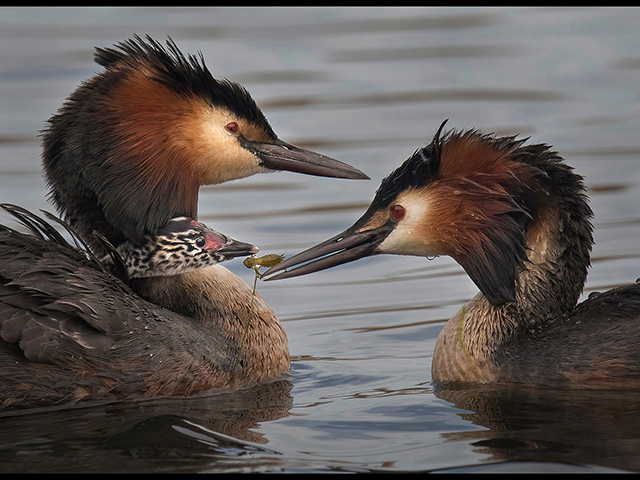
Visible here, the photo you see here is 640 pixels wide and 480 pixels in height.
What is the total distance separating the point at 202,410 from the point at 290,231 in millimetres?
3789

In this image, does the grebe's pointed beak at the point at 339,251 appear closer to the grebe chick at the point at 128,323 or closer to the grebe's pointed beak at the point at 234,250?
the grebe's pointed beak at the point at 234,250

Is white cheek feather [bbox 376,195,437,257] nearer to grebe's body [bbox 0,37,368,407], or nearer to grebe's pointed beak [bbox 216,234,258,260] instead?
grebe's body [bbox 0,37,368,407]

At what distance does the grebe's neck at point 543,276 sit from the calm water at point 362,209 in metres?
0.31

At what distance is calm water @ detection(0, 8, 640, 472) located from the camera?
21.7 feet

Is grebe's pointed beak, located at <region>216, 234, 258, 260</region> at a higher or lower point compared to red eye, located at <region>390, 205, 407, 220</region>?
lower

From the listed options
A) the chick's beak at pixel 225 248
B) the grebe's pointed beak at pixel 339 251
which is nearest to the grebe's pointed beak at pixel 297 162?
the grebe's pointed beak at pixel 339 251

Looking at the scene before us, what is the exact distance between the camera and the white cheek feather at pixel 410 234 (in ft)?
25.6

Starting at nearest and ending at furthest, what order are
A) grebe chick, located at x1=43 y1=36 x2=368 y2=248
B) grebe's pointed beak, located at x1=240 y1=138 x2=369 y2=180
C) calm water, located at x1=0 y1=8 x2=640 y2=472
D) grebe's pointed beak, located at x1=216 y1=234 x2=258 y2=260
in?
calm water, located at x1=0 y1=8 x2=640 y2=472, grebe chick, located at x1=43 y1=36 x2=368 y2=248, grebe's pointed beak, located at x1=216 y1=234 x2=258 y2=260, grebe's pointed beak, located at x1=240 y1=138 x2=369 y2=180

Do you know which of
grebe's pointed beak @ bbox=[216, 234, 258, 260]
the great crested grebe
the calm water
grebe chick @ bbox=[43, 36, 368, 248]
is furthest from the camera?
grebe's pointed beak @ bbox=[216, 234, 258, 260]

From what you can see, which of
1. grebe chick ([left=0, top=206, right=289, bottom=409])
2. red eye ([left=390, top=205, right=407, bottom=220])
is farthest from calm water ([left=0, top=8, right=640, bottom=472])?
red eye ([left=390, top=205, right=407, bottom=220])

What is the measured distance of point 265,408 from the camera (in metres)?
Result: 7.50

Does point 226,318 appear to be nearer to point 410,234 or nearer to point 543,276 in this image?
point 410,234
